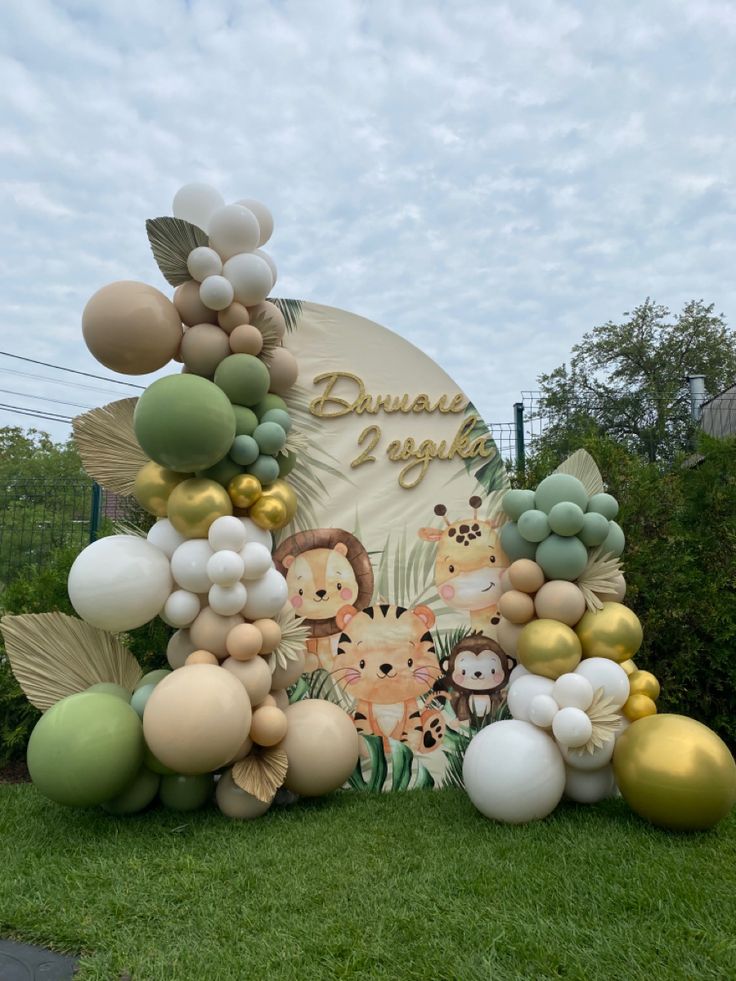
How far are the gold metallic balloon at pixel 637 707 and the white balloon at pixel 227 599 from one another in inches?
81.2

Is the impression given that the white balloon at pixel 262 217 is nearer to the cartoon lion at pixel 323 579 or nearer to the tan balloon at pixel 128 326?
the tan balloon at pixel 128 326

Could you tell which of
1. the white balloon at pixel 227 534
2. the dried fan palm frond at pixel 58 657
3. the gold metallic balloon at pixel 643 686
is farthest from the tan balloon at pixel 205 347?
the gold metallic balloon at pixel 643 686

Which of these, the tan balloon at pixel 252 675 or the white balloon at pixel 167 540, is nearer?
the tan balloon at pixel 252 675

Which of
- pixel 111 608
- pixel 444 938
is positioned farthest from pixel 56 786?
pixel 444 938

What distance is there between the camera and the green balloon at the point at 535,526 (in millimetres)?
3840

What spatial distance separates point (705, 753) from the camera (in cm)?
309

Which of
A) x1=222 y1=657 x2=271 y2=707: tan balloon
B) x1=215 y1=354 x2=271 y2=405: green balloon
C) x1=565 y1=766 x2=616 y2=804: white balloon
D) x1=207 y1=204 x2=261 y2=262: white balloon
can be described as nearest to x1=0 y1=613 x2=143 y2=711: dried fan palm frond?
x1=222 y1=657 x2=271 y2=707: tan balloon

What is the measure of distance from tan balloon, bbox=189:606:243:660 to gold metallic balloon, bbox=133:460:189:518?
0.66 m

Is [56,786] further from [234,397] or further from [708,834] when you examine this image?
[708,834]

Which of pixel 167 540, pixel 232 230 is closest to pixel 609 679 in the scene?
pixel 167 540

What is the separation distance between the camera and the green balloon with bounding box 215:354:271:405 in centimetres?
371

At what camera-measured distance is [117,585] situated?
11.3ft

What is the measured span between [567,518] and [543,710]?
1.01 meters

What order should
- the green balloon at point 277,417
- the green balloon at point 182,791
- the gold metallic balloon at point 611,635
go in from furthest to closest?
the green balloon at point 277,417
the gold metallic balloon at point 611,635
the green balloon at point 182,791
